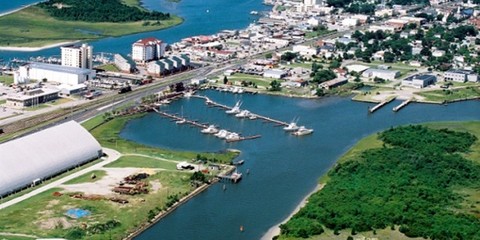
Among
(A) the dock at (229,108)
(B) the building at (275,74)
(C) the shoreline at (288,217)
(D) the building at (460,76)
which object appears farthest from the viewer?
(B) the building at (275,74)

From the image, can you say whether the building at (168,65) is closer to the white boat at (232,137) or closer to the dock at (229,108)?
the dock at (229,108)

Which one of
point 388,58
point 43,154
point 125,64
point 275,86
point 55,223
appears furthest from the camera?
point 388,58

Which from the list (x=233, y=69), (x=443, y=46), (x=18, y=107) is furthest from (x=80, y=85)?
(x=443, y=46)

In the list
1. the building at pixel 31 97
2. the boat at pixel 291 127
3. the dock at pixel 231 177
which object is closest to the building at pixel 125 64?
the building at pixel 31 97

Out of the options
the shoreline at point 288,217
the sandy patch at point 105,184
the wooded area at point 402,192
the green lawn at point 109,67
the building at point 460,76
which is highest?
the building at point 460,76

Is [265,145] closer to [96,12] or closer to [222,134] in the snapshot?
[222,134]

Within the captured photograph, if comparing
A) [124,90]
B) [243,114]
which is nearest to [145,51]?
[124,90]

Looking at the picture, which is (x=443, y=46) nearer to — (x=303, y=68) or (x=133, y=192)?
(x=303, y=68)
